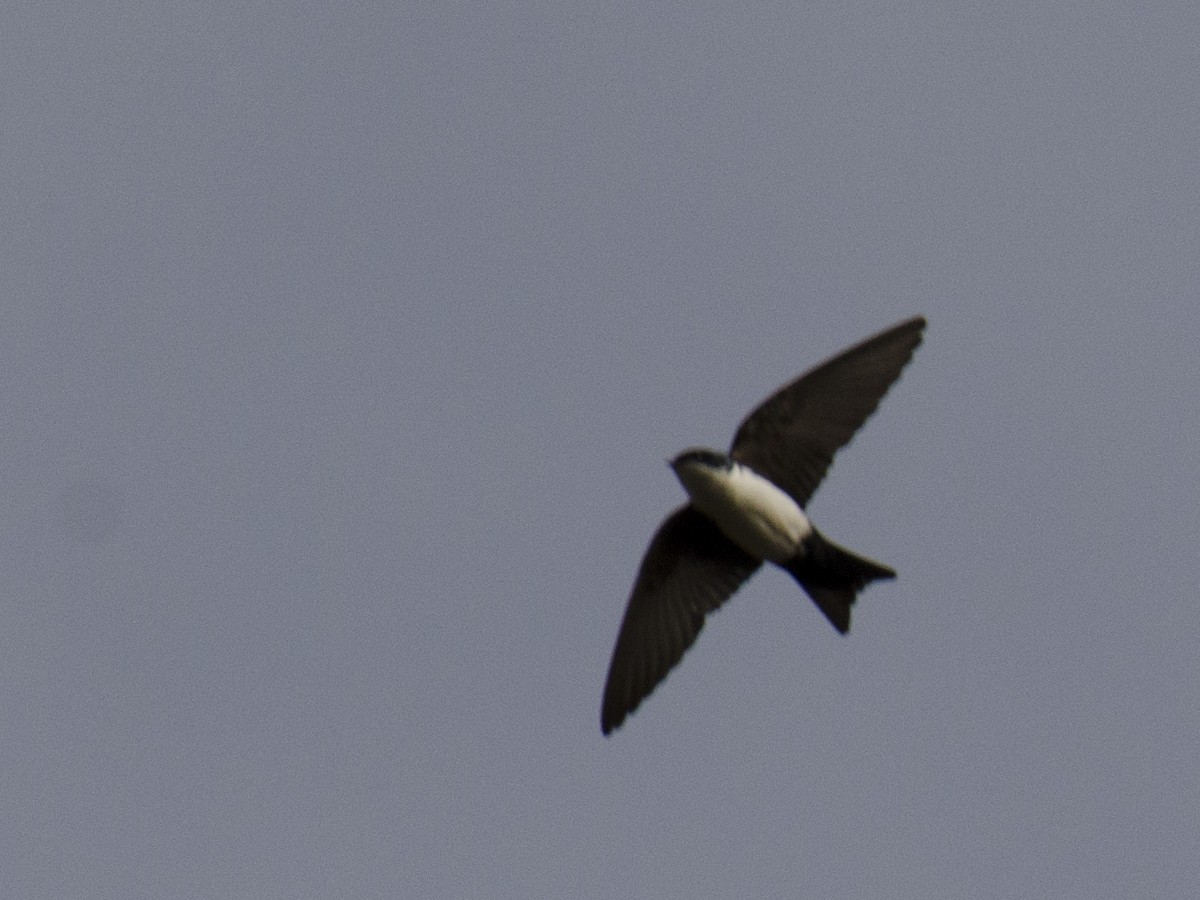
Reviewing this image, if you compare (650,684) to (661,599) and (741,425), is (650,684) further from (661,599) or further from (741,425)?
(741,425)

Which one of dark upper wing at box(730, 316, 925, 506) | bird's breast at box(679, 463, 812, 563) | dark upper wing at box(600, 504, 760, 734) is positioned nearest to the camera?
bird's breast at box(679, 463, 812, 563)

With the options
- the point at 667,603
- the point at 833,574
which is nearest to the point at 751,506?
the point at 833,574

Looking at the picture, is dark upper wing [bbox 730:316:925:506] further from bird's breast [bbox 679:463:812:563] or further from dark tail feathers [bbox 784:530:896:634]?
dark tail feathers [bbox 784:530:896:634]

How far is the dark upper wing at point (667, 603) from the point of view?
12250mm

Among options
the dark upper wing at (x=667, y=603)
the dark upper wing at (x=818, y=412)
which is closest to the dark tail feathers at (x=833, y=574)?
the dark upper wing at (x=818, y=412)

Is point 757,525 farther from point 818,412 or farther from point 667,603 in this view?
point 667,603

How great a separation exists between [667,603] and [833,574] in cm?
101

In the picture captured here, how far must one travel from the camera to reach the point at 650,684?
12.3 meters

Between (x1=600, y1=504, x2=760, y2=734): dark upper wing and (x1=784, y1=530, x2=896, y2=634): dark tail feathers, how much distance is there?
477 millimetres

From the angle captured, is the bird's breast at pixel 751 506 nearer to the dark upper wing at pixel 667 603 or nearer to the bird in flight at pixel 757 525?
the bird in flight at pixel 757 525

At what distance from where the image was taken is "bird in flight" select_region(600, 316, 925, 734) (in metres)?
11.7

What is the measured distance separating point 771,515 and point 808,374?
2.36 feet

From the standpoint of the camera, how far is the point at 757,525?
11.7 meters

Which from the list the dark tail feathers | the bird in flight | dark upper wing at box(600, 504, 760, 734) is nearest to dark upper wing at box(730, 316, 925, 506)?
the bird in flight
